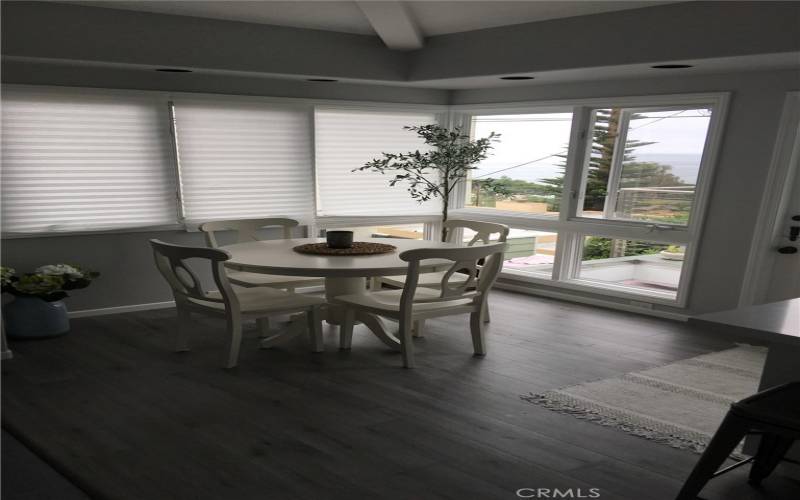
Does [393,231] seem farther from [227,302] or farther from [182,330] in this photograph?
[227,302]

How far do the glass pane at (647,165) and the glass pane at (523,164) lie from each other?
1.09ft

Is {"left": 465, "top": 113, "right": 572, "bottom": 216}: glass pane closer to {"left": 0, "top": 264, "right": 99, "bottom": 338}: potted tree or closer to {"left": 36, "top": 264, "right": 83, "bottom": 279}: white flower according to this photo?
{"left": 36, "top": 264, "right": 83, "bottom": 279}: white flower

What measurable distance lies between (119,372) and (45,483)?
1124mm

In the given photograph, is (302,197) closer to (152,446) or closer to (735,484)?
(152,446)

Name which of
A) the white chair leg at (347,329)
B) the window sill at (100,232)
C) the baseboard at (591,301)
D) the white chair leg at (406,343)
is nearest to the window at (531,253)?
the baseboard at (591,301)

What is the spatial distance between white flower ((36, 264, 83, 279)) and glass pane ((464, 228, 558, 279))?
12.0 feet

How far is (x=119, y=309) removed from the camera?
4.52 metres

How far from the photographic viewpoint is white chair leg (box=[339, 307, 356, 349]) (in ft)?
12.1

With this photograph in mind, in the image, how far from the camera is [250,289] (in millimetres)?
3773

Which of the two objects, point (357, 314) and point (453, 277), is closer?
point (357, 314)

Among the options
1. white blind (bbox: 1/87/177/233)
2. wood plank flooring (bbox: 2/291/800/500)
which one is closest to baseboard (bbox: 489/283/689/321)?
wood plank flooring (bbox: 2/291/800/500)

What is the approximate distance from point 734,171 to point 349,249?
9.58 feet

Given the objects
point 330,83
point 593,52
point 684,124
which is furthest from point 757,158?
point 330,83

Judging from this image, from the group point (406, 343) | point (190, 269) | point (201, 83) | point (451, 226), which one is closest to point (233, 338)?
point (190, 269)
